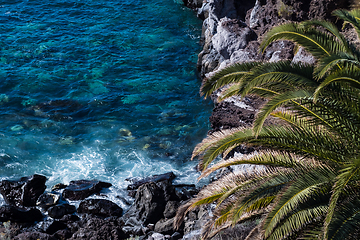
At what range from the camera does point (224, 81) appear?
338 inches

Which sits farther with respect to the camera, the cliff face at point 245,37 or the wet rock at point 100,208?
the cliff face at point 245,37

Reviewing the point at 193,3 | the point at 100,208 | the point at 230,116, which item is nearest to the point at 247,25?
the point at 230,116

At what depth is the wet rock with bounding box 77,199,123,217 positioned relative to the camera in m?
15.9

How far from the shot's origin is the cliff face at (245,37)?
17.3 meters

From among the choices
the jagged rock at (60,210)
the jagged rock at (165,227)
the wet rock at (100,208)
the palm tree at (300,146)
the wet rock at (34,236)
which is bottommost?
the jagged rock at (60,210)

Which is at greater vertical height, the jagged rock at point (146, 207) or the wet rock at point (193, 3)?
the wet rock at point (193, 3)

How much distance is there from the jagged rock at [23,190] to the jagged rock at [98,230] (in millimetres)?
Result: 3122

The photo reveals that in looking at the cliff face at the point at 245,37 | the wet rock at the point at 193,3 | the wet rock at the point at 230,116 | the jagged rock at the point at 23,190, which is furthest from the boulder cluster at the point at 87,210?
the wet rock at the point at 193,3

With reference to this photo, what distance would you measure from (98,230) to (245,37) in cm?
1363

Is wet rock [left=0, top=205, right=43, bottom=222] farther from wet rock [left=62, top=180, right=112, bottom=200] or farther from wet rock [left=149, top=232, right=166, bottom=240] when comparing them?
wet rock [left=149, top=232, right=166, bottom=240]

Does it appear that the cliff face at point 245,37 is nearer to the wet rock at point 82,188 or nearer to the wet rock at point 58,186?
the wet rock at point 82,188

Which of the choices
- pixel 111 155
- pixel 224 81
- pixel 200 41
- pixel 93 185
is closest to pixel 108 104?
pixel 111 155

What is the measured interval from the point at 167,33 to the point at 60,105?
39.5 ft

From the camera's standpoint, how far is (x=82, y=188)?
1731cm
